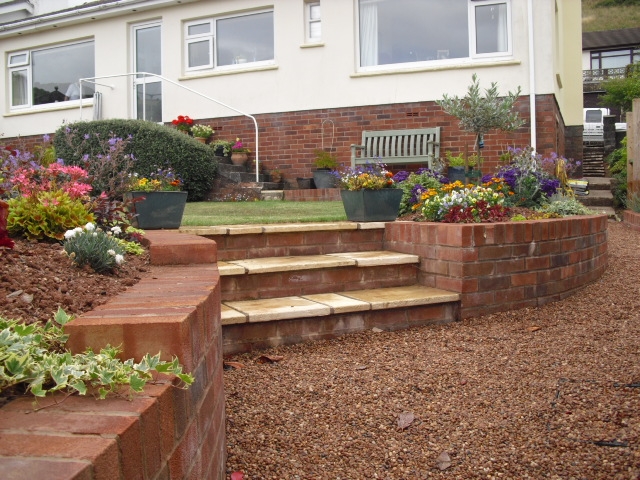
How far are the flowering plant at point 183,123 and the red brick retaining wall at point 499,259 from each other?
760 centimetres

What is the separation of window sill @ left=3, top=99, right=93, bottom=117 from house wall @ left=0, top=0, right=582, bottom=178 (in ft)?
0.64

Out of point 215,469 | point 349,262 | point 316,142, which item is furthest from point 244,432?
point 316,142

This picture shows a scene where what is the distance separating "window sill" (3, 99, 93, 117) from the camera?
1330 cm

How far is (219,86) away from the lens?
11.7 meters

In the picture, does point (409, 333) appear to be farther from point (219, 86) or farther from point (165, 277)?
point (219, 86)

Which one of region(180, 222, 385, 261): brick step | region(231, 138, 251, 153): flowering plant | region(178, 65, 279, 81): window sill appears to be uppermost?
region(178, 65, 279, 81): window sill

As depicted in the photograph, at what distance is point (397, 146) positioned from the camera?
10.3 metres

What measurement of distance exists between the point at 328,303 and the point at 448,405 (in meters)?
1.27

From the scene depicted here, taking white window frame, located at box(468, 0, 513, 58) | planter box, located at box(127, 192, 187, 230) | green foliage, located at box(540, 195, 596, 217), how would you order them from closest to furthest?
planter box, located at box(127, 192, 187, 230) < green foliage, located at box(540, 195, 596, 217) < white window frame, located at box(468, 0, 513, 58)

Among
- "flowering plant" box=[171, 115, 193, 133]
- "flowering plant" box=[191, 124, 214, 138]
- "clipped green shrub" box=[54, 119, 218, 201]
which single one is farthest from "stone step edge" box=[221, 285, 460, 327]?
"flowering plant" box=[171, 115, 193, 133]

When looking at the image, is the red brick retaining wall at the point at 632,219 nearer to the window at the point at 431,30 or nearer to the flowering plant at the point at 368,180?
the window at the point at 431,30

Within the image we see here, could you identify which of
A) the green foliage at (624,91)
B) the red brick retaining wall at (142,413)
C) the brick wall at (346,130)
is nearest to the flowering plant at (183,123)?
the brick wall at (346,130)

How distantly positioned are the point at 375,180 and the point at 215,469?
3.62 m

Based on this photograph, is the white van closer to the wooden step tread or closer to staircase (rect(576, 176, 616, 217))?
staircase (rect(576, 176, 616, 217))
